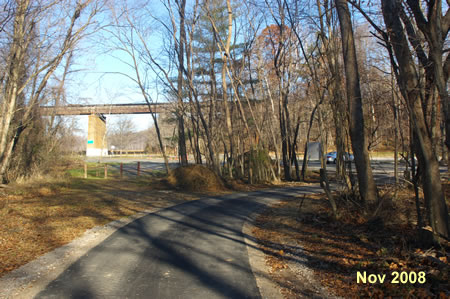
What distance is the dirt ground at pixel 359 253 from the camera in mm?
4336

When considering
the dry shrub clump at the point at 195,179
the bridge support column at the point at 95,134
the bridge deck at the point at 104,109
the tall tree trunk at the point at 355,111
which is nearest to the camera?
the tall tree trunk at the point at 355,111

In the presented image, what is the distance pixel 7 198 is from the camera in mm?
12430

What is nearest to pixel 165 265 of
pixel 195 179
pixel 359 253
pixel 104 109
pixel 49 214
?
pixel 359 253

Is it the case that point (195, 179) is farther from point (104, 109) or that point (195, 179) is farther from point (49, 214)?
point (104, 109)

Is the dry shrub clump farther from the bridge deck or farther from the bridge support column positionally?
the bridge support column

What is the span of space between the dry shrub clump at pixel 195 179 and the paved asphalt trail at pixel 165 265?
888cm

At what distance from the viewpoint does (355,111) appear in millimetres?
8758

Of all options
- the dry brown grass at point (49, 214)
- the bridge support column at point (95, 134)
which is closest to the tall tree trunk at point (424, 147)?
the dry brown grass at point (49, 214)

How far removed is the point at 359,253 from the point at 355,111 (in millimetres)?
4179

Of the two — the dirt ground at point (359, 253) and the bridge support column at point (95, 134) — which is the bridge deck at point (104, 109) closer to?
the bridge support column at point (95, 134)

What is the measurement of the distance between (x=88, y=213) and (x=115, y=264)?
5.43 metres

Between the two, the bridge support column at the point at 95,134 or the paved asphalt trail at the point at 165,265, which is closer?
the paved asphalt trail at the point at 165,265

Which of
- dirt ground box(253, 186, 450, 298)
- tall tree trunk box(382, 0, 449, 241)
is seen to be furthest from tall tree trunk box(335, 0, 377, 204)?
tall tree trunk box(382, 0, 449, 241)

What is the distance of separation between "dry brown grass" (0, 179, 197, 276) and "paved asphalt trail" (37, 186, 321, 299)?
1138mm
